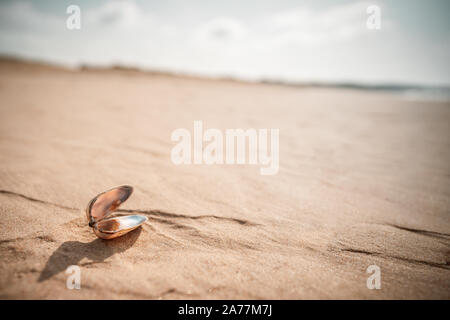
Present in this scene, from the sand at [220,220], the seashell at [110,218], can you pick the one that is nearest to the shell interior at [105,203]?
the seashell at [110,218]

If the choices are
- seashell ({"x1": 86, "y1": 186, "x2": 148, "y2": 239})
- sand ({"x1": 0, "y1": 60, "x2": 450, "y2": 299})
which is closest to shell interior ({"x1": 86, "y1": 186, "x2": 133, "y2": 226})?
seashell ({"x1": 86, "y1": 186, "x2": 148, "y2": 239})

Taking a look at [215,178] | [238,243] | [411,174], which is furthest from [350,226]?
[411,174]

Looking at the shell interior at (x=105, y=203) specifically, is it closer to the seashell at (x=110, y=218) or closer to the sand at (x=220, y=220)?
the seashell at (x=110, y=218)

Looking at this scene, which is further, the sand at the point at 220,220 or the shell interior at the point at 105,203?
the shell interior at the point at 105,203

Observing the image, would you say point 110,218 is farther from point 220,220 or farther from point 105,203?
point 220,220

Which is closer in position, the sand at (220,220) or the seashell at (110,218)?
the sand at (220,220)

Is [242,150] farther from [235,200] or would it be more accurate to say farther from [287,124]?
[287,124]

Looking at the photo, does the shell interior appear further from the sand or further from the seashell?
the sand
